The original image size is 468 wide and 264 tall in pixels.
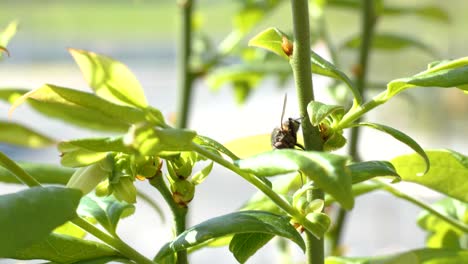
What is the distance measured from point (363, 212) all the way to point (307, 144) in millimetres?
3001

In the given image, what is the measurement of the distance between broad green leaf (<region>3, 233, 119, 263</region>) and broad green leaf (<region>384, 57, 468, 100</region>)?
0.45 ft

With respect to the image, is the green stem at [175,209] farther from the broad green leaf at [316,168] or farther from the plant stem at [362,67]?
the plant stem at [362,67]

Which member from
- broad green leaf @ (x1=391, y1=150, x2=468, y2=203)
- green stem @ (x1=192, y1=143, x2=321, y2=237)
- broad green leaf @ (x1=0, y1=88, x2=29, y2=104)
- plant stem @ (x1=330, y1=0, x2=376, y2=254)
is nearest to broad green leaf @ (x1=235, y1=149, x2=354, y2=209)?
green stem @ (x1=192, y1=143, x2=321, y2=237)

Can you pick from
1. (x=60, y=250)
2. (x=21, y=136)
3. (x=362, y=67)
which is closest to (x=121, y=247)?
(x=60, y=250)

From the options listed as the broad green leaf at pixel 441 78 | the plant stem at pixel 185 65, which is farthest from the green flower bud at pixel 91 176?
the plant stem at pixel 185 65

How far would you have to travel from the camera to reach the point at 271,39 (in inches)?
13.9

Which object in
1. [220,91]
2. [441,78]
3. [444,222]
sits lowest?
[220,91]

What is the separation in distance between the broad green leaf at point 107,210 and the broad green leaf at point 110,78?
2.5 inches

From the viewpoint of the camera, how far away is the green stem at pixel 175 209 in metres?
0.34

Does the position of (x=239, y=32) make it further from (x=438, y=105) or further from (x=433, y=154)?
(x=438, y=105)

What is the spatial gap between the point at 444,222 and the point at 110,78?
0.77ft

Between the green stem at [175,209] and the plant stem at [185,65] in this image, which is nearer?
the green stem at [175,209]

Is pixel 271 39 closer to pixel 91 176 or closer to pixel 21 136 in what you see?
pixel 91 176

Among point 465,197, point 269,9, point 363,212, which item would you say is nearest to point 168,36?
point 363,212
